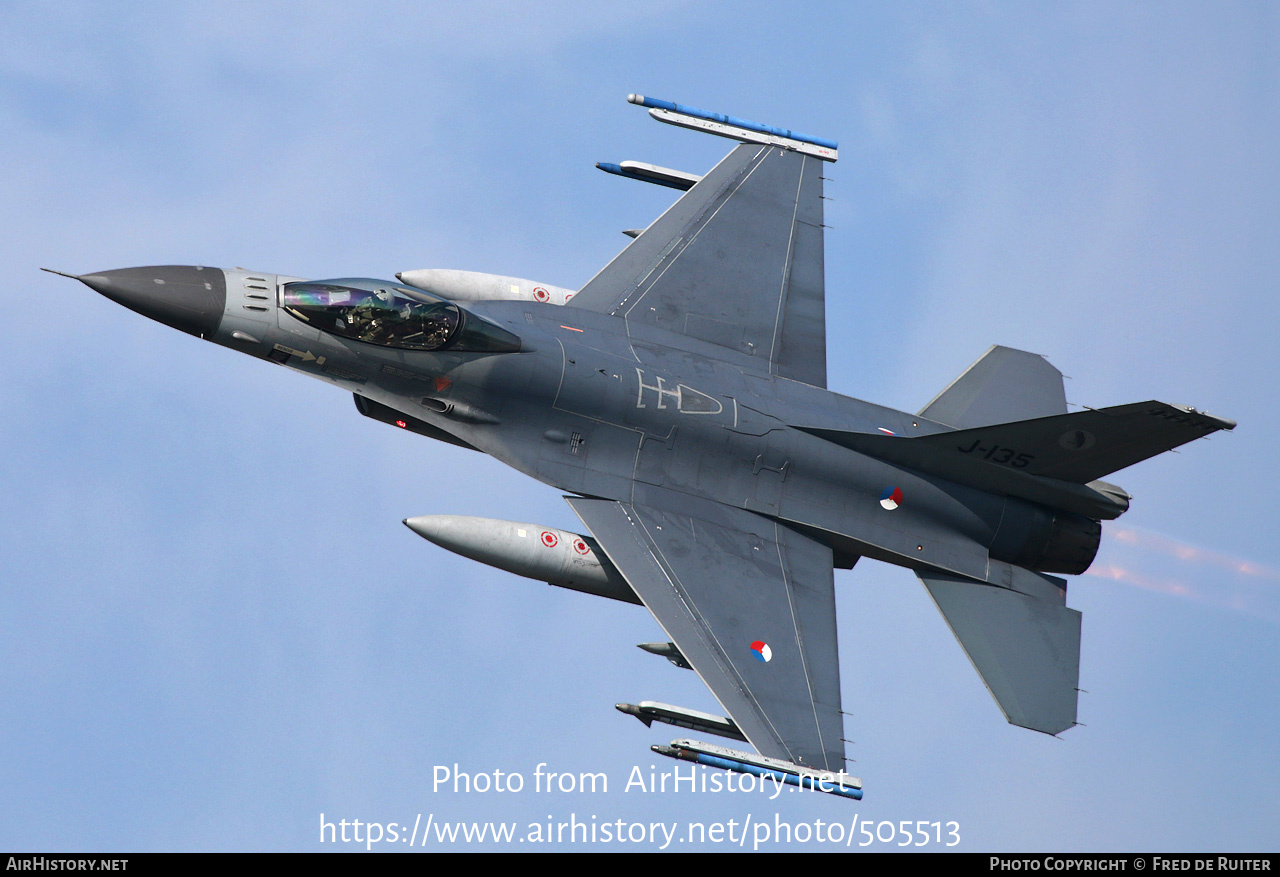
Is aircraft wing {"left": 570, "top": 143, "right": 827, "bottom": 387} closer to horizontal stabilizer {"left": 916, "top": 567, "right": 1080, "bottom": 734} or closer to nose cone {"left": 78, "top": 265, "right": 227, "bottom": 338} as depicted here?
horizontal stabilizer {"left": 916, "top": 567, "right": 1080, "bottom": 734}

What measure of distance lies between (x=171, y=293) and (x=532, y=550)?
717cm

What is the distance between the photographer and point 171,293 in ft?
80.1

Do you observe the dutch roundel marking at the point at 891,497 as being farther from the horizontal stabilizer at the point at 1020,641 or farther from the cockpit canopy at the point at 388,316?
the cockpit canopy at the point at 388,316

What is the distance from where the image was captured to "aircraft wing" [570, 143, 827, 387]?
92.6ft

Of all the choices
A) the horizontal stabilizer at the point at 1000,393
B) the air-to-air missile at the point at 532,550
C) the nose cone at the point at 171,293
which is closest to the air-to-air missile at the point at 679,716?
the air-to-air missile at the point at 532,550

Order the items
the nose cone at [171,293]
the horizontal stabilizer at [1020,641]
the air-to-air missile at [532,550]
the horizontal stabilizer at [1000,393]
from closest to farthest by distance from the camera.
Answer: the nose cone at [171,293] → the air-to-air missile at [532,550] → the horizontal stabilizer at [1020,641] → the horizontal stabilizer at [1000,393]

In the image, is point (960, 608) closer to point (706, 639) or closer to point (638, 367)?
point (706, 639)

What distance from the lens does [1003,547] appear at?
Result: 27.8 m

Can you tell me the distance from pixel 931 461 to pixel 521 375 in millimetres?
7573

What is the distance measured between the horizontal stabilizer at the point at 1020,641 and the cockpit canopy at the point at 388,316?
931 cm

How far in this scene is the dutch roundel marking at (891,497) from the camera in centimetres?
2722

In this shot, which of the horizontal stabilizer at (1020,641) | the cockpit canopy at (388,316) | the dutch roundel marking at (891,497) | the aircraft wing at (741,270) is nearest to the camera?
the cockpit canopy at (388,316)

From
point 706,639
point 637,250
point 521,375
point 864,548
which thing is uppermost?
point 637,250

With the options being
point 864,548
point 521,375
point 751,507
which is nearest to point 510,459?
point 521,375
